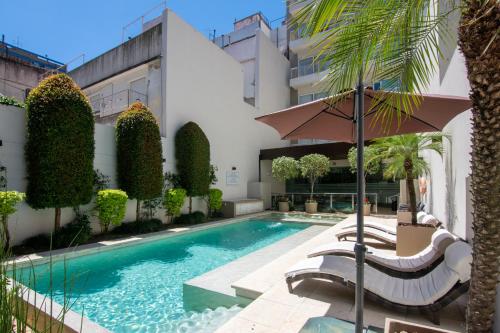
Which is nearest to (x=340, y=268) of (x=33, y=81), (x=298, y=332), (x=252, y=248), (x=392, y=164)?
(x=298, y=332)

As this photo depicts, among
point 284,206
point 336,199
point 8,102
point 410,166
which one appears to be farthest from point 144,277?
point 336,199

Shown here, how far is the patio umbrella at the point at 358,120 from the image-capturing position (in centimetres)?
244

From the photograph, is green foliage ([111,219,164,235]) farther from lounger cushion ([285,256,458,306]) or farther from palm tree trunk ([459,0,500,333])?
palm tree trunk ([459,0,500,333])

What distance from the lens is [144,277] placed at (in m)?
5.83

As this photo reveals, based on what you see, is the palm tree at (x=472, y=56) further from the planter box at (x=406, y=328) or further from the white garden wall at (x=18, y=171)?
the white garden wall at (x=18, y=171)

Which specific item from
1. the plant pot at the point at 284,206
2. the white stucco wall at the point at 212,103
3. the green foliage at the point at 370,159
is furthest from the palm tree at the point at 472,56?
the plant pot at the point at 284,206

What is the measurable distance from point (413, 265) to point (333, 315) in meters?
1.63

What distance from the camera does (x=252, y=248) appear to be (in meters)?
8.53

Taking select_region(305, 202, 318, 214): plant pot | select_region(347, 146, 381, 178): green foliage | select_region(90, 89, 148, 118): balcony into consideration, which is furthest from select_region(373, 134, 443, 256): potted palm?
select_region(90, 89, 148, 118): balcony

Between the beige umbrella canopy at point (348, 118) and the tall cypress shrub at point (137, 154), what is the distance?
7.35 meters

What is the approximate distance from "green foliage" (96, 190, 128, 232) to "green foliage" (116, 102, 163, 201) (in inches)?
38.7

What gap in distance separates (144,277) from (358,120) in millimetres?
5528

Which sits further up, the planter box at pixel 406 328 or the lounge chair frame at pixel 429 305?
the planter box at pixel 406 328

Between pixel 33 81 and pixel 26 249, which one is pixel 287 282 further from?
pixel 33 81
